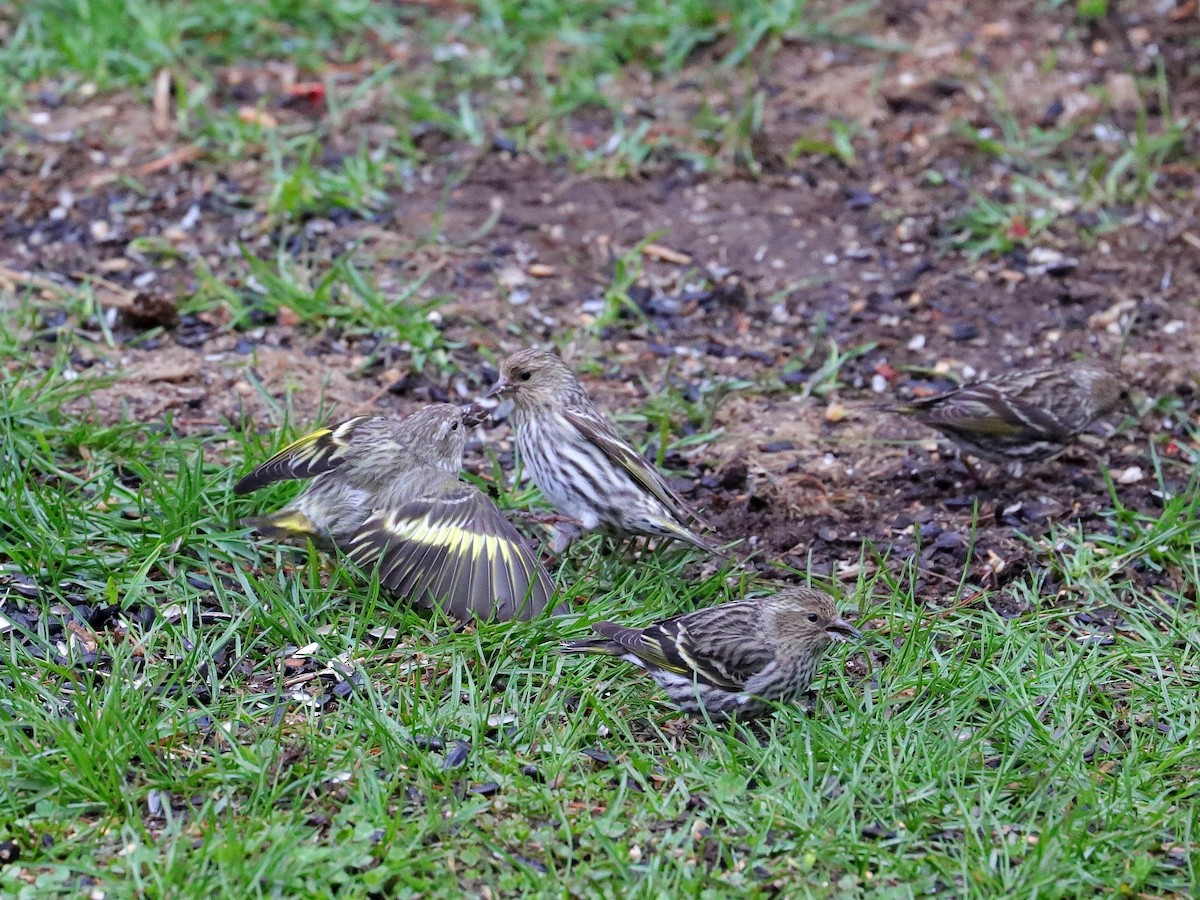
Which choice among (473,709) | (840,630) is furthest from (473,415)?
(840,630)

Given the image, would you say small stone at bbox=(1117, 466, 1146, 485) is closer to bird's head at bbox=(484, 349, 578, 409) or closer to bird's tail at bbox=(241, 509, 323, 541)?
bird's head at bbox=(484, 349, 578, 409)

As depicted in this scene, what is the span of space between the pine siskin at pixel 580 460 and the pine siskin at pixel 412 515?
1.08 ft

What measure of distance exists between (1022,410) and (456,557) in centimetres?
263

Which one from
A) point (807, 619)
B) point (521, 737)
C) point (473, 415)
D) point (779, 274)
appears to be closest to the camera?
point (521, 737)

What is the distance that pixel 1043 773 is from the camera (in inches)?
181

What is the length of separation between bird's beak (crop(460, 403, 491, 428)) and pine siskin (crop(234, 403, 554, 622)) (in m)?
0.08

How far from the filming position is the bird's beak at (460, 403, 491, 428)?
609 cm

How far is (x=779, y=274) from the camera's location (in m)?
7.98

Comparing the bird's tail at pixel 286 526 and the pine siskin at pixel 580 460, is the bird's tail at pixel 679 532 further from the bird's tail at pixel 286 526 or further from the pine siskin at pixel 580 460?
the bird's tail at pixel 286 526

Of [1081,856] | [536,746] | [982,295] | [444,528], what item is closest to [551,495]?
[444,528]

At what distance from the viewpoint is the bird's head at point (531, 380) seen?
6195 mm

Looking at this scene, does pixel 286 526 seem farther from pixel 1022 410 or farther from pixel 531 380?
pixel 1022 410

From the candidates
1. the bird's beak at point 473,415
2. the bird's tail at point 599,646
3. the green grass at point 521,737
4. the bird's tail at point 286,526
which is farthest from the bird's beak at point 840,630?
the bird's tail at point 286,526

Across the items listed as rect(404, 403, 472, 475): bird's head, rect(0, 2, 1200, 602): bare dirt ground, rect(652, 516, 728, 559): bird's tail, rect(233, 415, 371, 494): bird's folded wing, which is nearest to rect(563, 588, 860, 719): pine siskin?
rect(652, 516, 728, 559): bird's tail
